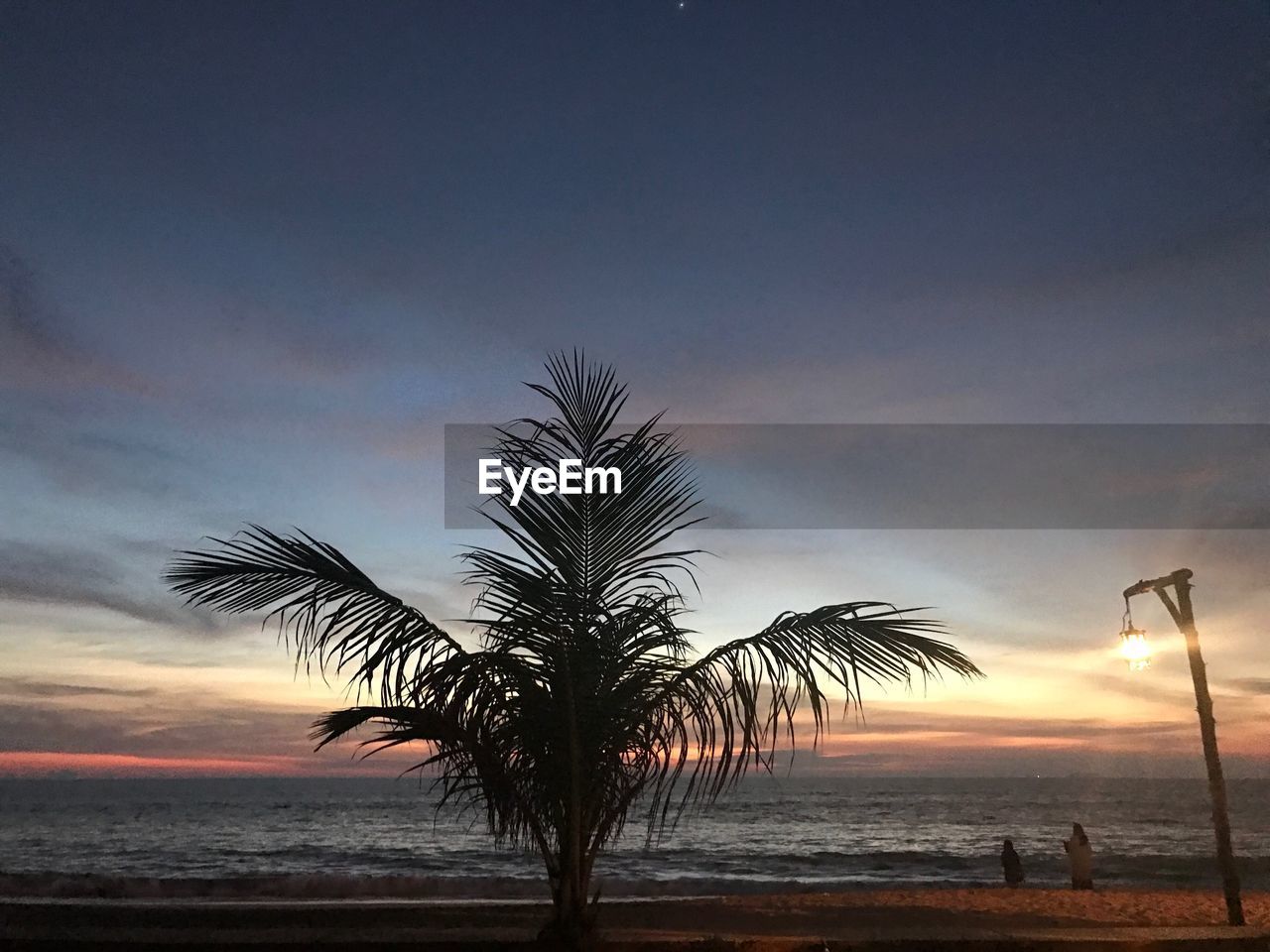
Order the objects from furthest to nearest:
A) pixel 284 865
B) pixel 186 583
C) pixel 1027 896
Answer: pixel 284 865 → pixel 1027 896 → pixel 186 583

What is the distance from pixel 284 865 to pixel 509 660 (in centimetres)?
3779

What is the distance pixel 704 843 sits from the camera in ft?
152

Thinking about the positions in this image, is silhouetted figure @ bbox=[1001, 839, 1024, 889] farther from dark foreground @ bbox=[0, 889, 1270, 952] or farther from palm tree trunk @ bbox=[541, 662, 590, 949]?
palm tree trunk @ bbox=[541, 662, 590, 949]

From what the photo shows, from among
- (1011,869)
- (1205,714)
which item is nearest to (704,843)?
(1011,869)

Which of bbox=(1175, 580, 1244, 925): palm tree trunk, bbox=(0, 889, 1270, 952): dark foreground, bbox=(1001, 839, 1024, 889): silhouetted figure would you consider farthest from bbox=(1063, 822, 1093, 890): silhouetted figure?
bbox=(1175, 580, 1244, 925): palm tree trunk

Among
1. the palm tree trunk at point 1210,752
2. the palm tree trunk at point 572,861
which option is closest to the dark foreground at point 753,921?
the palm tree trunk at point 1210,752

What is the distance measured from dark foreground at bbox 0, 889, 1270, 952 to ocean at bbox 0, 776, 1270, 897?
2782mm

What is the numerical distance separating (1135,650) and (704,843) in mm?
40283

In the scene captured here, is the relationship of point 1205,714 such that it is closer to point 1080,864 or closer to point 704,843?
point 1080,864

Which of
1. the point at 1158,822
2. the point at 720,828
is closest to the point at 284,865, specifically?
the point at 720,828

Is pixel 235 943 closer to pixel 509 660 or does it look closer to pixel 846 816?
pixel 509 660

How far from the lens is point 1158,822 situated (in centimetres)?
6322

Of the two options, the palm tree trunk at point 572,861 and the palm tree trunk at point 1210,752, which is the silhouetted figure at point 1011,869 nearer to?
the palm tree trunk at point 1210,752

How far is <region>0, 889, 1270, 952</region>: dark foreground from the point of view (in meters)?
7.61
